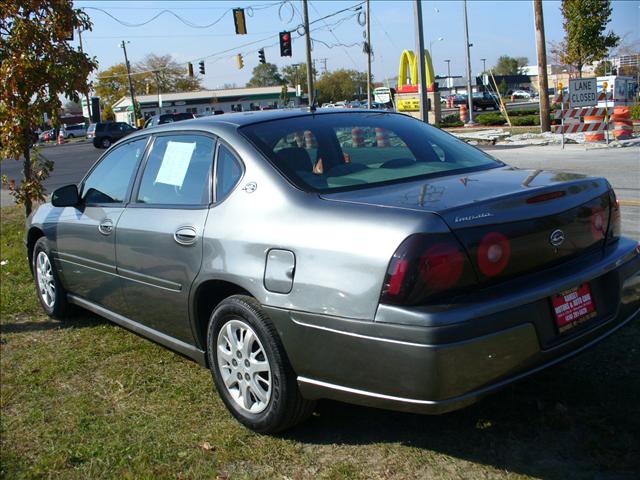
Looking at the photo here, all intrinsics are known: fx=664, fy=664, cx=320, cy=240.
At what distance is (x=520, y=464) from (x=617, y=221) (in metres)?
1.38

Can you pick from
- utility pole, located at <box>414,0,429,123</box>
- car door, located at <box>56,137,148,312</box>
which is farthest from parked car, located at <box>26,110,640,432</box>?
utility pole, located at <box>414,0,429,123</box>

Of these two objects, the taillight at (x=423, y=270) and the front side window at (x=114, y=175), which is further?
the front side window at (x=114, y=175)

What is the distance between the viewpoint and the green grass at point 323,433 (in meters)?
2.95

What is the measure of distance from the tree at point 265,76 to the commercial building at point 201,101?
27.0 meters

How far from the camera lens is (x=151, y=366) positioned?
4434 mm

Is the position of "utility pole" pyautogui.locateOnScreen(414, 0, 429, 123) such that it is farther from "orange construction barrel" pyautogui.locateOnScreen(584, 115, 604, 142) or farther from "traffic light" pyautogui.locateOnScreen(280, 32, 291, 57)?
"traffic light" pyautogui.locateOnScreen(280, 32, 291, 57)

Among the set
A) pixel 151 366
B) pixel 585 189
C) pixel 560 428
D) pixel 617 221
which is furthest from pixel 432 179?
pixel 151 366

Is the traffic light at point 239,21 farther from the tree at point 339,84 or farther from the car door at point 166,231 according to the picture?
the tree at point 339,84

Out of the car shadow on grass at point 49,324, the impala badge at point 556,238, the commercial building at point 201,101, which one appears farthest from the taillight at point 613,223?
the commercial building at point 201,101

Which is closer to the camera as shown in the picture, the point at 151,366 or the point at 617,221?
the point at 617,221

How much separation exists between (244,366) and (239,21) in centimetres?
3200

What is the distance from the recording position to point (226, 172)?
3.59 meters

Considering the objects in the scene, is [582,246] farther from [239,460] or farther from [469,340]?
[239,460]

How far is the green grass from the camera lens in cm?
295
